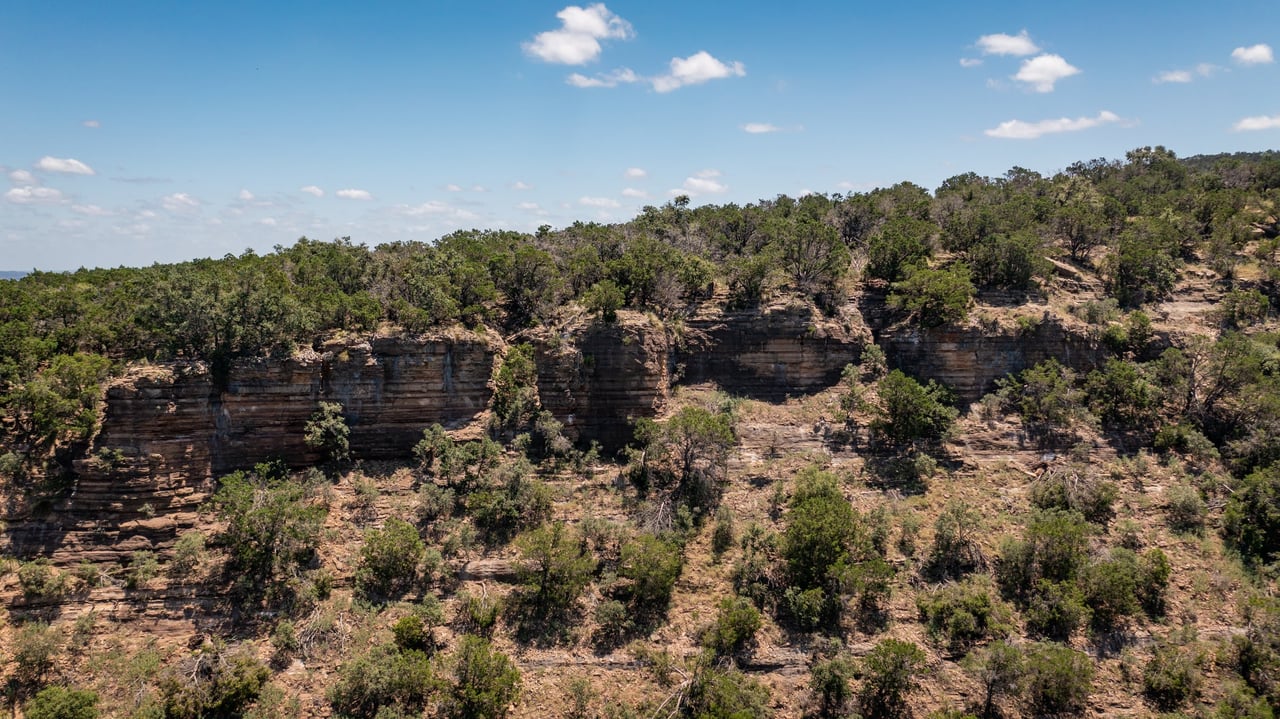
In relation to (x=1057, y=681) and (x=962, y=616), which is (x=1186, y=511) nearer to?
(x=1057, y=681)

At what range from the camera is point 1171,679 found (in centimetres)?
2611

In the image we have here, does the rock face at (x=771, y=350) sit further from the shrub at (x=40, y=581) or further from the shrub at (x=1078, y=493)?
the shrub at (x=40, y=581)

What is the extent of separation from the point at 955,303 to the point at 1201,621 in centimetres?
2087

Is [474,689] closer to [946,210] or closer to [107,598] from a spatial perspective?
[107,598]

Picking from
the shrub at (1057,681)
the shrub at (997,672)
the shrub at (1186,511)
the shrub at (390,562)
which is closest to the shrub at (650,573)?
the shrub at (390,562)

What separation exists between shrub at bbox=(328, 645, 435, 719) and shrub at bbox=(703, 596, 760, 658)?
12425 mm

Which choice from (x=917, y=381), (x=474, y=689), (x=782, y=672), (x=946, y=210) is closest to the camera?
(x=474, y=689)

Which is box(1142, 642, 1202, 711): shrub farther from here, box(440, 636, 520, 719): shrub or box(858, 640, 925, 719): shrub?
box(440, 636, 520, 719): shrub

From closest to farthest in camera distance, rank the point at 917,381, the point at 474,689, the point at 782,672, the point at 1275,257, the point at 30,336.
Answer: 1. the point at 474,689
2. the point at 782,672
3. the point at 30,336
4. the point at 917,381
5. the point at 1275,257

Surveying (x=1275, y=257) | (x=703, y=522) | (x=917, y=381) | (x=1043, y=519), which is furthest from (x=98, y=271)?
(x=1275, y=257)

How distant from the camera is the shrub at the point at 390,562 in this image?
98.0ft

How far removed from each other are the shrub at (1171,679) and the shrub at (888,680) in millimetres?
9929

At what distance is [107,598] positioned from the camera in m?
28.2

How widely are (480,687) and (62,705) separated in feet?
52.1
